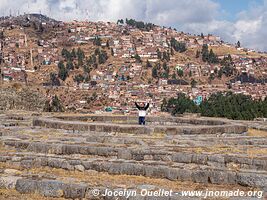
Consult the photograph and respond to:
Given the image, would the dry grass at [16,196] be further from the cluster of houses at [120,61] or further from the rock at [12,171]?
the cluster of houses at [120,61]

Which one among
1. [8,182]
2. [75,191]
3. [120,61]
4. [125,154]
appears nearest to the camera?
[75,191]

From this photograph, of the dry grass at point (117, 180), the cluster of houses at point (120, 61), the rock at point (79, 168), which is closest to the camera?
the dry grass at point (117, 180)

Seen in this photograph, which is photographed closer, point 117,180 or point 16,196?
point 16,196

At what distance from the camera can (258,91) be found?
343ft

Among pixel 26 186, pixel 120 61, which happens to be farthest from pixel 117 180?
pixel 120 61

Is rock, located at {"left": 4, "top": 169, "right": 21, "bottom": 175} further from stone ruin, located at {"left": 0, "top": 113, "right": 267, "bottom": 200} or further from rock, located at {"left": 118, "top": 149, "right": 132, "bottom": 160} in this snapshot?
rock, located at {"left": 118, "top": 149, "right": 132, "bottom": 160}

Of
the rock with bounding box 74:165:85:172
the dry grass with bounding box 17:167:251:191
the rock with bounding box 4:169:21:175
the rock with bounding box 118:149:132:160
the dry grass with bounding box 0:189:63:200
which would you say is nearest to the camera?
the dry grass with bounding box 0:189:63:200

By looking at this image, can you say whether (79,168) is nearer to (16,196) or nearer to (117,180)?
(117,180)

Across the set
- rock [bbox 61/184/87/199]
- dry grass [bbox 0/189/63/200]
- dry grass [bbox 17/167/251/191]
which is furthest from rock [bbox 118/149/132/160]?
dry grass [bbox 0/189/63/200]

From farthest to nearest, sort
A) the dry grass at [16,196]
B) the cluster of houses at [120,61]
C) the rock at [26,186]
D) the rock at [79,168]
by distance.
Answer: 1. the cluster of houses at [120,61]
2. the rock at [79,168]
3. the rock at [26,186]
4. the dry grass at [16,196]

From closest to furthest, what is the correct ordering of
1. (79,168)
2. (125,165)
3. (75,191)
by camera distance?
(75,191)
(125,165)
(79,168)

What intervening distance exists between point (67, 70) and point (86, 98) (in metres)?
32.8

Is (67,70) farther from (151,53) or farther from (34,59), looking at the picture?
(151,53)

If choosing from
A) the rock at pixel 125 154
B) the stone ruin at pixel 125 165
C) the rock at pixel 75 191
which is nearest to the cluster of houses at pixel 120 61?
the stone ruin at pixel 125 165
